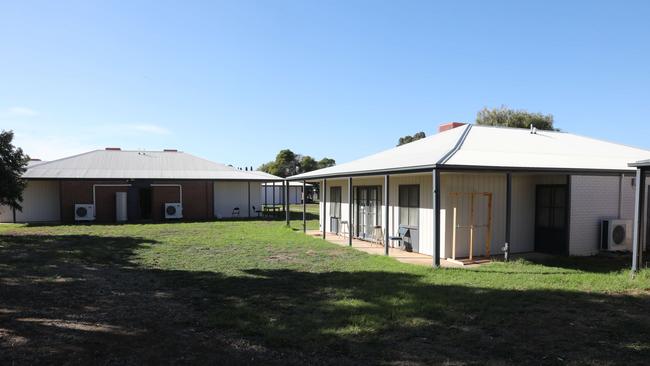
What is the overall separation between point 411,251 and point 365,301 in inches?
242

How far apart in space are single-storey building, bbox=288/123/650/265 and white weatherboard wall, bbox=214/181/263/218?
1619 cm

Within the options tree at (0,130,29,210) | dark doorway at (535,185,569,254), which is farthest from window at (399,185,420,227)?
tree at (0,130,29,210)

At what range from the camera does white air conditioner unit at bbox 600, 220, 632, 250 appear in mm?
11711

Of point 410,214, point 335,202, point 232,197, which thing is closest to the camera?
point 410,214

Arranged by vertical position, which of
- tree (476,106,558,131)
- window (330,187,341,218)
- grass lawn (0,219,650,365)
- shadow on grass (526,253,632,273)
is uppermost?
tree (476,106,558,131)

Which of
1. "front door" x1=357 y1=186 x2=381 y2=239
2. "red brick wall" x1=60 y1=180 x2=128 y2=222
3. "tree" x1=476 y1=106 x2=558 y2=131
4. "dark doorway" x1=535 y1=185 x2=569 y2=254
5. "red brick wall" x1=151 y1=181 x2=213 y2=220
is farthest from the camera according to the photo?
"tree" x1=476 y1=106 x2=558 y2=131

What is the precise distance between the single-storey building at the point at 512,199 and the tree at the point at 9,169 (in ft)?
42.0

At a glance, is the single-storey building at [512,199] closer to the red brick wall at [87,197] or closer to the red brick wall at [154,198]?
the red brick wall at [154,198]

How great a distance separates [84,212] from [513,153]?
21967 mm

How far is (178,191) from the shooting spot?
85.6 feet

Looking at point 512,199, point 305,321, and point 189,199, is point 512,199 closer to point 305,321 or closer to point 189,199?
point 305,321

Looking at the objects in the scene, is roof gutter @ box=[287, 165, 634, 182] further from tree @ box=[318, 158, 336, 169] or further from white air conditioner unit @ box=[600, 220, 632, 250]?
tree @ box=[318, 158, 336, 169]

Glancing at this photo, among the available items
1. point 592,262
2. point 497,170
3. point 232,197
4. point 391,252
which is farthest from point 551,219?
point 232,197

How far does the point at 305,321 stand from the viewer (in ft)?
18.7
